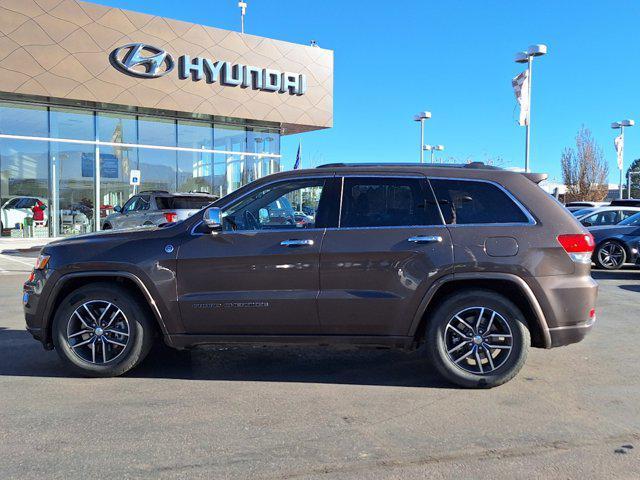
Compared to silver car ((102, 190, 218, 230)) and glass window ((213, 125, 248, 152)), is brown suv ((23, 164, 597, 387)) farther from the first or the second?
glass window ((213, 125, 248, 152))

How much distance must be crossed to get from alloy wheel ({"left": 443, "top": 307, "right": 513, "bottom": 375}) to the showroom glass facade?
18.7 meters

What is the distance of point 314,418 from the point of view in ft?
13.6

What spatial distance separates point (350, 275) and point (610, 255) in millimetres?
10651

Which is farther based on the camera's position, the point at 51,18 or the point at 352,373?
the point at 51,18

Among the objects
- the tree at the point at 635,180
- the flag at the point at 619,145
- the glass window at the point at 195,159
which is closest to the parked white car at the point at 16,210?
the glass window at the point at 195,159

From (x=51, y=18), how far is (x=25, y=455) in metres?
18.4

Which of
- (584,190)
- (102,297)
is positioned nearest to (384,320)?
(102,297)

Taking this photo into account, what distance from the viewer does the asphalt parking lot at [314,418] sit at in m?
3.41

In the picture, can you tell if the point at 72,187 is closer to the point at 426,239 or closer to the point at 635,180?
the point at 426,239

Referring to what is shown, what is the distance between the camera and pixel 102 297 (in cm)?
496

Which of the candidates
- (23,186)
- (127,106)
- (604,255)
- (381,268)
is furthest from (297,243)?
(23,186)

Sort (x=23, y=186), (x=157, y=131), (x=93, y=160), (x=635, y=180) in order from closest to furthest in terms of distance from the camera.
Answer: (x=23, y=186)
(x=93, y=160)
(x=157, y=131)
(x=635, y=180)

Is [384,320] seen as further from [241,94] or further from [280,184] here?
[241,94]

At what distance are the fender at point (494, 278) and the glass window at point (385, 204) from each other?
0.49m
